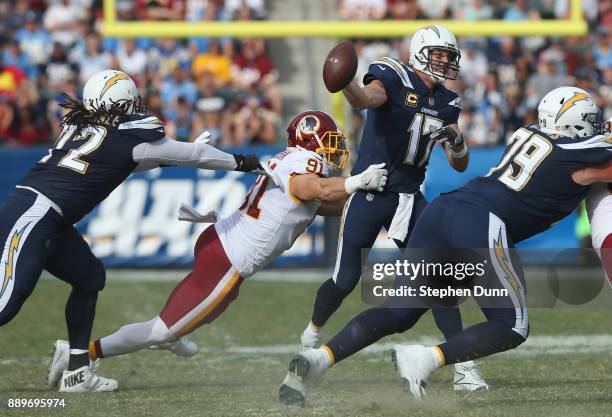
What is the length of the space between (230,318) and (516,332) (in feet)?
13.3

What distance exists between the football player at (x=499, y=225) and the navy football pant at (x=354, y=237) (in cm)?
87

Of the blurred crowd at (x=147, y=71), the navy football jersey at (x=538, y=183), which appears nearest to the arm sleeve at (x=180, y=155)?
the navy football jersey at (x=538, y=183)

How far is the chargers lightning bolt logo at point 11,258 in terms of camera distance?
5.31 m

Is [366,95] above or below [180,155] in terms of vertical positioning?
above

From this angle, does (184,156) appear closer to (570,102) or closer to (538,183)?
(538,183)

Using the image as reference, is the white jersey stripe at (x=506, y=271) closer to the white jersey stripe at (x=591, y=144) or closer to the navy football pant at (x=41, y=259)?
the white jersey stripe at (x=591, y=144)

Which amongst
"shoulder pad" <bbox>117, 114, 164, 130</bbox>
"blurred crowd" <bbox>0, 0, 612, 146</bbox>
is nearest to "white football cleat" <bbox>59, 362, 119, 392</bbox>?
"shoulder pad" <bbox>117, 114, 164, 130</bbox>

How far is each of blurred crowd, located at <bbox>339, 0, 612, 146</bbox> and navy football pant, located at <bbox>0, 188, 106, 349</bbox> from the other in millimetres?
6728

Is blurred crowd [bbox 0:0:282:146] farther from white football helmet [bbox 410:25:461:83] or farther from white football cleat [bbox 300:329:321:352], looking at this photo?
white football cleat [bbox 300:329:321:352]

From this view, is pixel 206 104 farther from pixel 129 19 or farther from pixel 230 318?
pixel 230 318

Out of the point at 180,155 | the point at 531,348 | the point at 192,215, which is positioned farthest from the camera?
the point at 531,348

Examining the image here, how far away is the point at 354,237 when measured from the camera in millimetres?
6086

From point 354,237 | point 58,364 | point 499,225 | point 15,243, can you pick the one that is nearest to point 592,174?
point 499,225

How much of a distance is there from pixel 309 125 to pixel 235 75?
7.86 m
